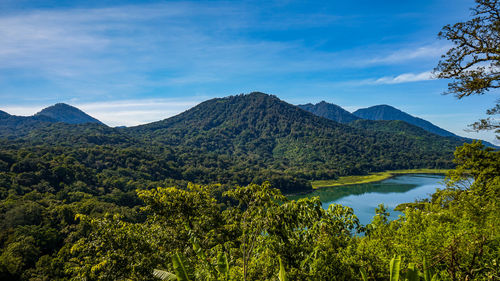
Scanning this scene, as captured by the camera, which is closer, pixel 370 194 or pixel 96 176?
pixel 370 194

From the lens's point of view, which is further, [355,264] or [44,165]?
[44,165]

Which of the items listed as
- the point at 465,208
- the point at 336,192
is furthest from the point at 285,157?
the point at 465,208

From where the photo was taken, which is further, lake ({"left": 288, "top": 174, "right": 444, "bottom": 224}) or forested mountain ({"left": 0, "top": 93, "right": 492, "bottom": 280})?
lake ({"left": 288, "top": 174, "right": 444, "bottom": 224})

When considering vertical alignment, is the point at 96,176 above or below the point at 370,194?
above

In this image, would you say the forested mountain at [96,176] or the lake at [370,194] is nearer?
the forested mountain at [96,176]

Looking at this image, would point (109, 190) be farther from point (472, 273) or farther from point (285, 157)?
point (285, 157)

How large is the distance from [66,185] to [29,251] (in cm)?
4127

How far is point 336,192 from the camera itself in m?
82.9

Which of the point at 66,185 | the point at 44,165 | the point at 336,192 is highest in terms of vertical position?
the point at 44,165

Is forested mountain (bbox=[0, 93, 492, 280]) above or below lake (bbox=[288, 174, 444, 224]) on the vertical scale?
above

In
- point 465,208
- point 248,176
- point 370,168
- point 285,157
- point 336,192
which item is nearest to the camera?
point 465,208

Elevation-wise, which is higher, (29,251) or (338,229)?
(338,229)

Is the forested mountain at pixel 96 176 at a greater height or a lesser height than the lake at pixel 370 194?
greater

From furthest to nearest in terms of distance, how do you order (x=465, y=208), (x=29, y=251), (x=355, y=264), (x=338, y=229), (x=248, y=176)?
(x=248, y=176), (x=29, y=251), (x=465, y=208), (x=338, y=229), (x=355, y=264)
